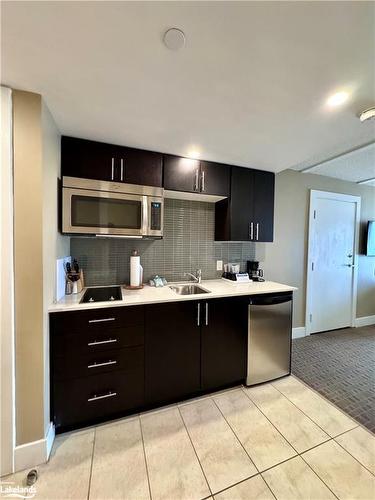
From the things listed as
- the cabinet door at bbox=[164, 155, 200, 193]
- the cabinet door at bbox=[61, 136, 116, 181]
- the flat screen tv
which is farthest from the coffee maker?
the flat screen tv

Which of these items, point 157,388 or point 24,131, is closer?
point 24,131

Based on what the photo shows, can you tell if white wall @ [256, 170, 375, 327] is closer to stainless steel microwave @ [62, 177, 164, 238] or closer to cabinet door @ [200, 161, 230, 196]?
cabinet door @ [200, 161, 230, 196]

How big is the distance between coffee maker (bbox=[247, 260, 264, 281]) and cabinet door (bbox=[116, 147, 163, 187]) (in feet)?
5.02

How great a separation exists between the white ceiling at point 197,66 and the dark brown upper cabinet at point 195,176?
1.31ft

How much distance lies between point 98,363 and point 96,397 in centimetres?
25

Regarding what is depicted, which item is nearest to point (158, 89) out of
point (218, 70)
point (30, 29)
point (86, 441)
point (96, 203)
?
point (218, 70)

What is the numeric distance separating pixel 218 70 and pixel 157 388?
2215mm

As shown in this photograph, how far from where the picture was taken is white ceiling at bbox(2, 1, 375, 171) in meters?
0.83

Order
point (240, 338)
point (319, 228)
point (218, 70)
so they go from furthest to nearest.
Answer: point (319, 228) → point (240, 338) → point (218, 70)

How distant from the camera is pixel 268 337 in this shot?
2.09 meters

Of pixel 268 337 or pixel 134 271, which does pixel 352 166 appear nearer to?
pixel 268 337

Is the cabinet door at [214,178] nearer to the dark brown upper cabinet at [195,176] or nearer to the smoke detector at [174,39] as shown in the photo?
the dark brown upper cabinet at [195,176]

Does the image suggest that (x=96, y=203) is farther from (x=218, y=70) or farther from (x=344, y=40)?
(x=344, y=40)

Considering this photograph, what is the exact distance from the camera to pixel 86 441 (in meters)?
1.48
